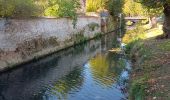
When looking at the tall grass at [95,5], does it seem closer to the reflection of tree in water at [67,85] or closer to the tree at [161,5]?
the tree at [161,5]

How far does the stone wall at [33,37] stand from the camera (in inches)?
1014

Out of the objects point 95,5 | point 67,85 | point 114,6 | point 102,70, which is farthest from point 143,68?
point 114,6

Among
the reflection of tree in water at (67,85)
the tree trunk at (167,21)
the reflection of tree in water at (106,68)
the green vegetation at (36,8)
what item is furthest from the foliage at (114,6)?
the reflection of tree in water at (67,85)

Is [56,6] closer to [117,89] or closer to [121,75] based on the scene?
[121,75]

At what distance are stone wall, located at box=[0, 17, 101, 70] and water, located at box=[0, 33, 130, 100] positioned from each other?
0.91 meters

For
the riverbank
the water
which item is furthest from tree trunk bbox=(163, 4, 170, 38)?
the riverbank

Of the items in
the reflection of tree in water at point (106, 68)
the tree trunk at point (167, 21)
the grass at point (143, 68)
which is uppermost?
the tree trunk at point (167, 21)

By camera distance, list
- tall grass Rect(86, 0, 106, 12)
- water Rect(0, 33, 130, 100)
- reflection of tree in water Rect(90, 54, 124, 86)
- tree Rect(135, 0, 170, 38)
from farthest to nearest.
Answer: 1. tall grass Rect(86, 0, 106, 12)
2. tree Rect(135, 0, 170, 38)
3. reflection of tree in water Rect(90, 54, 124, 86)
4. water Rect(0, 33, 130, 100)

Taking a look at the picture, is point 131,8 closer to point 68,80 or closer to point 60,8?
point 60,8

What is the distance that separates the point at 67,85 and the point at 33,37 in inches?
420

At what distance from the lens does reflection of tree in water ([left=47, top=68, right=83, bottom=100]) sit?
18938 millimetres

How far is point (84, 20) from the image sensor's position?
48.4 m

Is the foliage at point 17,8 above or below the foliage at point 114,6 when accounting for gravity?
above

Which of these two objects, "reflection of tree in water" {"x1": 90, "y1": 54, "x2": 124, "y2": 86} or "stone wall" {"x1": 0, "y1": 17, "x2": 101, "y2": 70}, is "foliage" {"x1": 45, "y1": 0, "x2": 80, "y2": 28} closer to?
"stone wall" {"x1": 0, "y1": 17, "x2": 101, "y2": 70}
